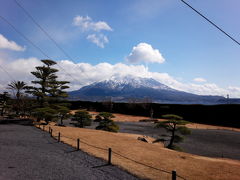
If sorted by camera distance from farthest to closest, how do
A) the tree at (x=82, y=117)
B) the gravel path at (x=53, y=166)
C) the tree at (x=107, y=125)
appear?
the tree at (x=82, y=117) < the tree at (x=107, y=125) < the gravel path at (x=53, y=166)

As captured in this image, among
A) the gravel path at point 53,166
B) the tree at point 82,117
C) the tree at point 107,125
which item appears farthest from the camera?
the tree at point 82,117

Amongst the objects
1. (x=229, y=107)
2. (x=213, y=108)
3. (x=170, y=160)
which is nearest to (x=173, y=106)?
(x=213, y=108)

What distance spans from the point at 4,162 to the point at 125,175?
19.7 ft

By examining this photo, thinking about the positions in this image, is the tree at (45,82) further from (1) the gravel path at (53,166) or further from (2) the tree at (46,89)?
(1) the gravel path at (53,166)

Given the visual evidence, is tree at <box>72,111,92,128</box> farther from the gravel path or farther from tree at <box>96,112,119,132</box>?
the gravel path

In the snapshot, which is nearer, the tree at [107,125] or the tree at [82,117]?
the tree at [107,125]

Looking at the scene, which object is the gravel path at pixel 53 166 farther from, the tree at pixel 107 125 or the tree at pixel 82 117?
the tree at pixel 82 117

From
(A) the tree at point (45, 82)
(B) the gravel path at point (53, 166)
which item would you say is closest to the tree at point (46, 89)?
(A) the tree at point (45, 82)

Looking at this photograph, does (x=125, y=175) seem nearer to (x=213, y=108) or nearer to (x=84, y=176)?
(x=84, y=176)

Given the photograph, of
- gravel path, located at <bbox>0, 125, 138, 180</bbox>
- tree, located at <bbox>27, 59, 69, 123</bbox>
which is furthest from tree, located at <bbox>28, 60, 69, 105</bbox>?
gravel path, located at <bbox>0, 125, 138, 180</bbox>

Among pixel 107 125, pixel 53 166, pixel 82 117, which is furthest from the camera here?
pixel 82 117

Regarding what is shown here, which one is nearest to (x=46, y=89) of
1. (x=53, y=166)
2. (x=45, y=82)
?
(x=45, y=82)

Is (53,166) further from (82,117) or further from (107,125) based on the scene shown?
(82,117)

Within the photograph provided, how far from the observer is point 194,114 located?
156 ft
